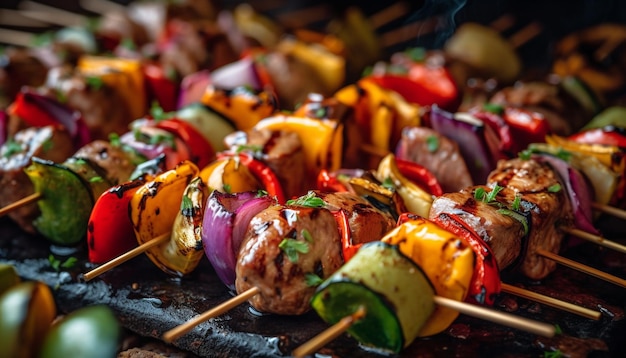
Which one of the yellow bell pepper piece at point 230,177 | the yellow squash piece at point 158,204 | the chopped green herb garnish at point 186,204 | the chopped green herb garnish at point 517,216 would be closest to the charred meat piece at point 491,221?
the chopped green herb garnish at point 517,216

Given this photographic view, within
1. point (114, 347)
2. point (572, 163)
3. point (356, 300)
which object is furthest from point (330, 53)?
point (114, 347)

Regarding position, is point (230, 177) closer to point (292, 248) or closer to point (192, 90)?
point (292, 248)

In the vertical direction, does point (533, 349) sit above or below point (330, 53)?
below

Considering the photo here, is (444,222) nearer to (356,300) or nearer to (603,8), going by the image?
(356,300)

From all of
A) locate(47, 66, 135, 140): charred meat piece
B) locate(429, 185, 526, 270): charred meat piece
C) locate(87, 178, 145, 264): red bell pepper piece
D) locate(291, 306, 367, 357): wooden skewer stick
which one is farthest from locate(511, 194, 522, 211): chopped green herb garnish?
locate(47, 66, 135, 140): charred meat piece

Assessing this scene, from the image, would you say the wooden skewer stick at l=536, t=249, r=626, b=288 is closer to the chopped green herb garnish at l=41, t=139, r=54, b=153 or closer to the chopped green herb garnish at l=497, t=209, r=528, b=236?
the chopped green herb garnish at l=497, t=209, r=528, b=236

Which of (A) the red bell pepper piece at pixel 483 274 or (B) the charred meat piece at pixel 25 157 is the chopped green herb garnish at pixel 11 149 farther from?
(A) the red bell pepper piece at pixel 483 274
